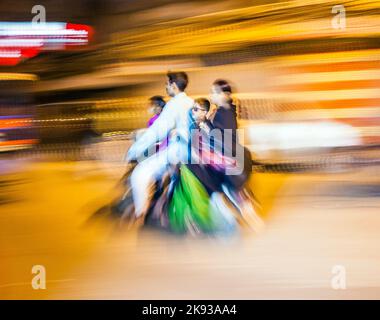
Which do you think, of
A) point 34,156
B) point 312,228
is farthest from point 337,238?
point 34,156

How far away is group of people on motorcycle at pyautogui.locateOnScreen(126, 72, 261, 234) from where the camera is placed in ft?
6.15

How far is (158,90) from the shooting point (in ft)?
6.14

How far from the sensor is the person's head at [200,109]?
6.15ft

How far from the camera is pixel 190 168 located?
6.18 feet

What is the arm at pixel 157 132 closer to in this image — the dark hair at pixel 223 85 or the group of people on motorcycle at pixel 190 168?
the group of people on motorcycle at pixel 190 168

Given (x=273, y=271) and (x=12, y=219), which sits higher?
(x=12, y=219)

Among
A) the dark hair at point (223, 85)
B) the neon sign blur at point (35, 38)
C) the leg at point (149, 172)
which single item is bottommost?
the leg at point (149, 172)

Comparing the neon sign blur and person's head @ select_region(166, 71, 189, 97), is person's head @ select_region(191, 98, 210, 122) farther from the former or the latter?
the neon sign blur

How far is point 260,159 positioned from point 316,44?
506 mm

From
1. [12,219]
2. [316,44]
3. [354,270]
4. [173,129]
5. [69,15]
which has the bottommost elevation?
[354,270]

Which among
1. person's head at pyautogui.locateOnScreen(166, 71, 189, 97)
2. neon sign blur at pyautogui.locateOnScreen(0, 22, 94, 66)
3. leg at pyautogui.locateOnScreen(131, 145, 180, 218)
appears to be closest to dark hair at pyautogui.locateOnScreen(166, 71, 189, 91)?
person's head at pyautogui.locateOnScreen(166, 71, 189, 97)

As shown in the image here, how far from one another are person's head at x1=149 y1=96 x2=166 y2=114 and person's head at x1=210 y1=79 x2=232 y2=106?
200 millimetres

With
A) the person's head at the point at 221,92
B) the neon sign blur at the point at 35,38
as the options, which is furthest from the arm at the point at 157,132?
the neon sign blur at the point at 35,38

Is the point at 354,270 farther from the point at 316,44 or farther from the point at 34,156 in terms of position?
the point at 34,156
